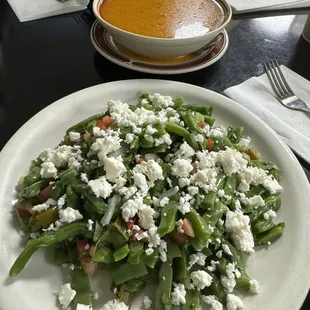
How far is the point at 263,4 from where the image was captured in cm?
196

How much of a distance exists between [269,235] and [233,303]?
20cm

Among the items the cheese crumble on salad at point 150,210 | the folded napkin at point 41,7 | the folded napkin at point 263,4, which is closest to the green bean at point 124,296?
the cheese crumble on salad at point 150,210

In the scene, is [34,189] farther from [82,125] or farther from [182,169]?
[182,169]

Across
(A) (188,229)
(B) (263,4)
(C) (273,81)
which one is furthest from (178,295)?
(B) (263,4)

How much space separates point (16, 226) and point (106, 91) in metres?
0.49

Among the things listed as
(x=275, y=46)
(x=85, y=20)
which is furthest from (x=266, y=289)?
(x=85, y=20)

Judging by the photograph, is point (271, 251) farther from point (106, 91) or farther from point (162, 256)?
point (106, 91)

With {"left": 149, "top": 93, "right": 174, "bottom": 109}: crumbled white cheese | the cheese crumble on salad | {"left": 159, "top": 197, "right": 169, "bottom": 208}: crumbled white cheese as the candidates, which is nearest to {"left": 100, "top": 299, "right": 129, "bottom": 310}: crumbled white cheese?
the cheese crumble on salad

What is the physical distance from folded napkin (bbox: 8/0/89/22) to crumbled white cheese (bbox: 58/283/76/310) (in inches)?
46.3

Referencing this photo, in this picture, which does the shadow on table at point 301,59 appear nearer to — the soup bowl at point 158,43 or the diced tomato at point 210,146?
the soup bowl at point 158,43

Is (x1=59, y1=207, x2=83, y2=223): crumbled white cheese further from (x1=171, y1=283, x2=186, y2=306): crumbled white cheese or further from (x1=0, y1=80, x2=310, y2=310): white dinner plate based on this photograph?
(x1=171, y1=283, x2=186, y2=306): crumbled white cheese

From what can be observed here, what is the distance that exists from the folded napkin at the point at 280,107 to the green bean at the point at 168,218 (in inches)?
20.1

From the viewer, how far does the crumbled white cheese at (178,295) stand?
0.90 m

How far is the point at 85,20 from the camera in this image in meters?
Result: 1.81
